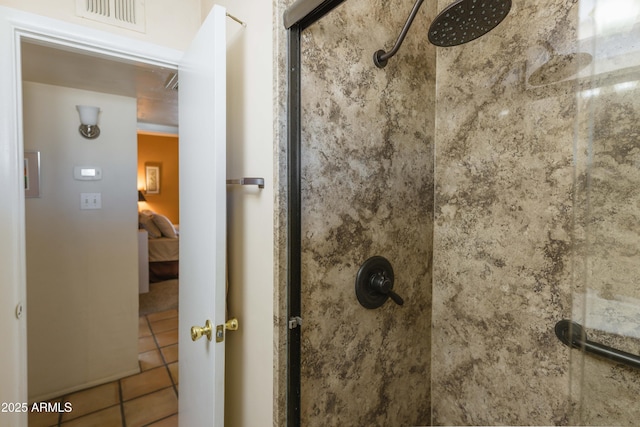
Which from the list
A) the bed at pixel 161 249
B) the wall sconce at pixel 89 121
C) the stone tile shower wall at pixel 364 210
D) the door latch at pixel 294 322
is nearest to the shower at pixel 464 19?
the stone tile shower wall at pixel 364 210

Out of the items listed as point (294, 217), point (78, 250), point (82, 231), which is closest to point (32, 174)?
point (82, 231)

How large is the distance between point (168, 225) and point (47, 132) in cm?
260

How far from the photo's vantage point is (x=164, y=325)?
3010 millimetres

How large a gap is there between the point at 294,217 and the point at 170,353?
2.36m

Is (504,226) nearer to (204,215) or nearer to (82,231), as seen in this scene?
(204,215)

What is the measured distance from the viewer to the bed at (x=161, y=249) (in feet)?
13.5

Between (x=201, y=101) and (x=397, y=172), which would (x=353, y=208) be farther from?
(x=201, y=101)

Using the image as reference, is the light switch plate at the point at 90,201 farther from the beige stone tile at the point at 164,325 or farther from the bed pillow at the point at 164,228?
the bed pillow at the point at 164,228

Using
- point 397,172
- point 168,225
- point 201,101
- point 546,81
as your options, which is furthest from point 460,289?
point 168,225

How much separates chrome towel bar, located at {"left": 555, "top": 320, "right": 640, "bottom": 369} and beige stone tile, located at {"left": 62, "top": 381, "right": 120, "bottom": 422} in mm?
2532

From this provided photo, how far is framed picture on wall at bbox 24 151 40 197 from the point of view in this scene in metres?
1.92

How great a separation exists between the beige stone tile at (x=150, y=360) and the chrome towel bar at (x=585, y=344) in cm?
265

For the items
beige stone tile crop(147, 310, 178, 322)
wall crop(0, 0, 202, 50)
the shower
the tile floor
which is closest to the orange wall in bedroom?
beige stone tile crop(147, 310, 178, 322)

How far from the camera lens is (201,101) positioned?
1052mm
